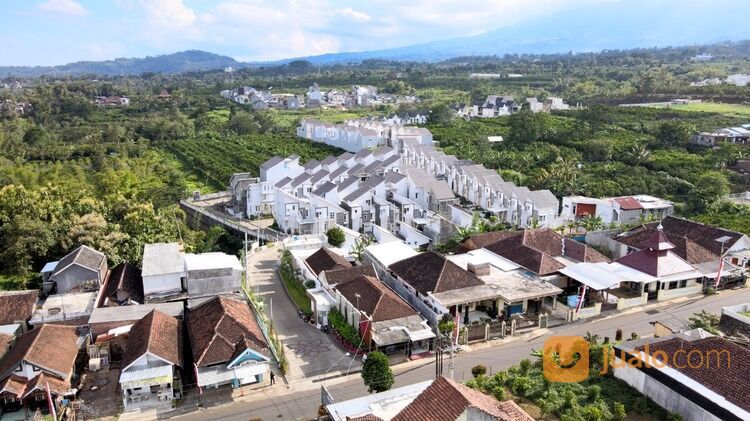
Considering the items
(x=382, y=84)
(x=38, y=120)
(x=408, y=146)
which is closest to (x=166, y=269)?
(x=408, y=146)

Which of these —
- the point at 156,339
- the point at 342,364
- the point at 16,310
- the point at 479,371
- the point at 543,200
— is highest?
the point at 543,200

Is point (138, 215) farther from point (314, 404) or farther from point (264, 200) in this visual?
point (314, 404)

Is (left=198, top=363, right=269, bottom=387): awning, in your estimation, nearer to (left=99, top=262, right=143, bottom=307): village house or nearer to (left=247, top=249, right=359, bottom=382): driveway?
(left=247, top=249, right=359, bottom=382): driveway

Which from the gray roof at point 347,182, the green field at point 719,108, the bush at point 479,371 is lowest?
the bush at point 479,371

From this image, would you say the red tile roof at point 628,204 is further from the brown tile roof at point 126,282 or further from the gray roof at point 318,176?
the brown tile roof at point 126,282

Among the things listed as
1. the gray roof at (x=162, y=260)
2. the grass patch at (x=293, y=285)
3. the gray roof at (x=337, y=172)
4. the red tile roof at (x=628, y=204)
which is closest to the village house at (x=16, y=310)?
the gray roof at (x=162, y=260)

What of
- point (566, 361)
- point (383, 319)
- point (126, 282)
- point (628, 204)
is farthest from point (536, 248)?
point (126, 282)

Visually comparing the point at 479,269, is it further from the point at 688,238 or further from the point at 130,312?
the point at 130,312
